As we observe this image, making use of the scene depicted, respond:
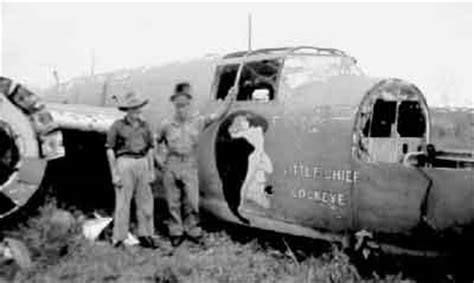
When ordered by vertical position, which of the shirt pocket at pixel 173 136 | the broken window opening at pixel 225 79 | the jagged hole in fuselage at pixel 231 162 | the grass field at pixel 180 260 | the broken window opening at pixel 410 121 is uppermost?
the broken window opening at pixel 225 79

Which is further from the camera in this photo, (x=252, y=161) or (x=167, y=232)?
(x=167, y=232)

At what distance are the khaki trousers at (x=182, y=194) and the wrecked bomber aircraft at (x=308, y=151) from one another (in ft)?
1.06

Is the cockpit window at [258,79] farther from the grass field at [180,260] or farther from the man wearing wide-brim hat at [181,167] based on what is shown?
the grass field at [180,260]

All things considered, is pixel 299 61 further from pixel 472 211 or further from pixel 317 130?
pixel 472 211

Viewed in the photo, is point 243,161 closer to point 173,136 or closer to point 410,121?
point 173,136

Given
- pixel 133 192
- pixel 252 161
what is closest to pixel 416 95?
pixel 252 161

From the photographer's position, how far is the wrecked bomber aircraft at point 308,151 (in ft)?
21.4

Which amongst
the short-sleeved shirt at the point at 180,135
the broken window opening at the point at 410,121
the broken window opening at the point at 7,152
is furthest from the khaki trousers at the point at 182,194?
the broken window opening at the point at 410,121

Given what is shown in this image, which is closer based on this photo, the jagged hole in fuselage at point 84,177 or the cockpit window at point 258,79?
the cockpit window at point 258,79

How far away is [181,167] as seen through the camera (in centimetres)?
809

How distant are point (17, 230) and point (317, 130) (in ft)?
12.1

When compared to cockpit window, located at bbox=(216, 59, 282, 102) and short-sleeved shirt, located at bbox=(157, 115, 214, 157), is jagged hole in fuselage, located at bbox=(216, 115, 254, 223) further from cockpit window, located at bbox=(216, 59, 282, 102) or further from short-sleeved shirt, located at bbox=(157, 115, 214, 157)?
cockpit window, located at bbox=(216, 59, 282, 102)

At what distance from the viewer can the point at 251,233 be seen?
8.76m

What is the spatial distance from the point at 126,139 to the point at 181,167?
782 mm
